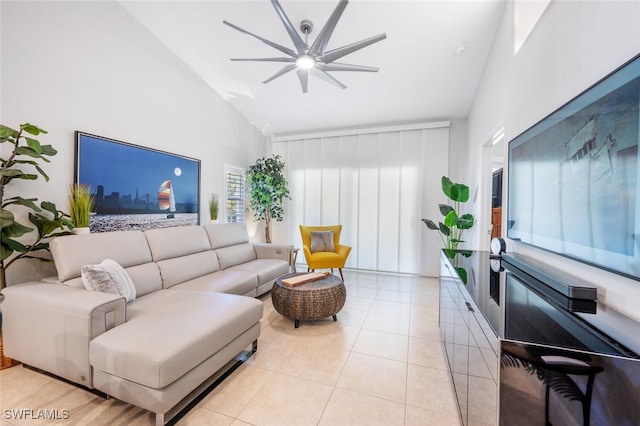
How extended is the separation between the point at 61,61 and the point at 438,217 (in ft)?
17.1

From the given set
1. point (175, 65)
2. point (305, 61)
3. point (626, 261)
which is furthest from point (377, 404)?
point (175, 65)

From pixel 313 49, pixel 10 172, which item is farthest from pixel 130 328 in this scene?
pixel 313 49

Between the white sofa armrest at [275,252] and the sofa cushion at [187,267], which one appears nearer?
the sofa cushion at [187,267]

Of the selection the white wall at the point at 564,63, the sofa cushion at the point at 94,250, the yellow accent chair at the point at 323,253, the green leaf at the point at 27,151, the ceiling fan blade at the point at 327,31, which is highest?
the ceiling fan blade at the point at 327,31

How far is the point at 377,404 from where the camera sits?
5.37 feet

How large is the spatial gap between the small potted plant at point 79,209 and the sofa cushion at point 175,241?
0.51 metres

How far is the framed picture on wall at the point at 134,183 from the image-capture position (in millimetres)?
2682

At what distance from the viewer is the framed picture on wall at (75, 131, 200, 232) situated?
8.80ft

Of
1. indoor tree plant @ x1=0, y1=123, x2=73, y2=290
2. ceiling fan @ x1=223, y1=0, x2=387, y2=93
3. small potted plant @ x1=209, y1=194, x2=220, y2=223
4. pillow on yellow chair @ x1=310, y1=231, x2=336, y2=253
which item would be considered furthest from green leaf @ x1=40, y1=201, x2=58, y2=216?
pillow on yellow chair @ x1=310, y1=231, x2=336, y2=253

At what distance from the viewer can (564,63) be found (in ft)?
4.64

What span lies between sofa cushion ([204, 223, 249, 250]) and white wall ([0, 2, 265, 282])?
118 cm

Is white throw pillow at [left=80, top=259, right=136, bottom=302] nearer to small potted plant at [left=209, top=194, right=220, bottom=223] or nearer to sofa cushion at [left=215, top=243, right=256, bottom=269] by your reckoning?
sofa cushion at [left=215, top=243, right=256, bottom=269]

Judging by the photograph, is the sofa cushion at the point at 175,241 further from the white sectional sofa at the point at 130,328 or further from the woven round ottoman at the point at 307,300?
the woven round ottoman at the point at 307,300

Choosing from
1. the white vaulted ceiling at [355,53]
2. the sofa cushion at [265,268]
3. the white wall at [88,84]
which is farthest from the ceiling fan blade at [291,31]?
the sofa cushion at [265,268]
